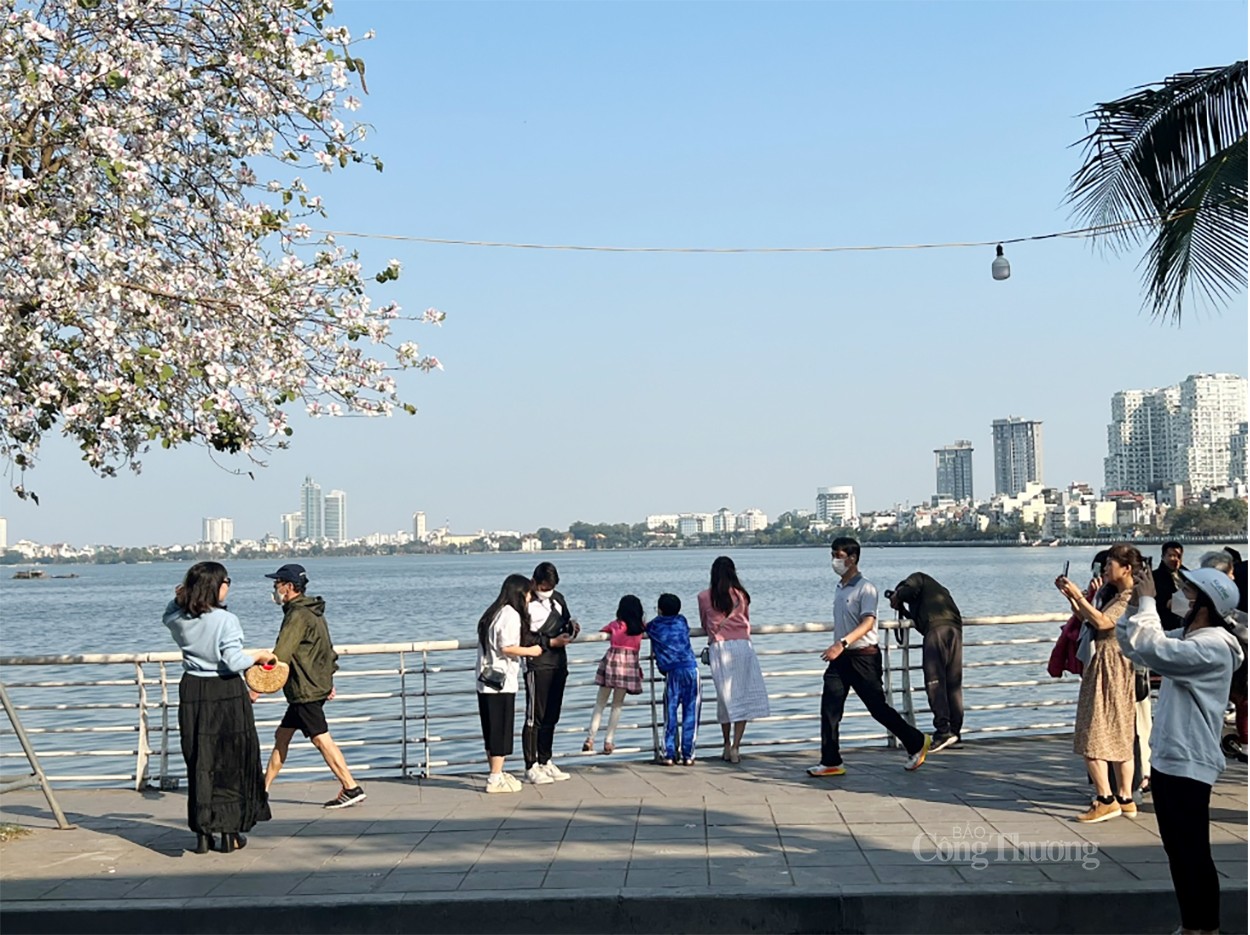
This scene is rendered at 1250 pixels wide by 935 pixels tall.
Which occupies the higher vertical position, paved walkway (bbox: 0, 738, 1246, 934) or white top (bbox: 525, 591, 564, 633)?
white top (bbox: 525, 591, 564, 633)

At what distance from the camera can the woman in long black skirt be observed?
7.65 metres

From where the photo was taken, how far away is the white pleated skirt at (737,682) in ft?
33.9

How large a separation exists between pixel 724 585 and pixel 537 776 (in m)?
2.09

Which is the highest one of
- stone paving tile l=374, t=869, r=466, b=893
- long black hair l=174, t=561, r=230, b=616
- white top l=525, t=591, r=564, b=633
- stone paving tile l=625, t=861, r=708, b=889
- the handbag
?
long black hair l=174, t=561, r=230, b=616

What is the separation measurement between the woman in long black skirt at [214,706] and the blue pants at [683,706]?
3614mm

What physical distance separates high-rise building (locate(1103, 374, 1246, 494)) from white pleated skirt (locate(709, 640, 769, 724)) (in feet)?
133

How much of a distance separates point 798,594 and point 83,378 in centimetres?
6343

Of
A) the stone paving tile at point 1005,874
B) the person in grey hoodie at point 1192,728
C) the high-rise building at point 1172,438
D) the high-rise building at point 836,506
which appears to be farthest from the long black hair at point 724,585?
the high-rise building at point 836,506

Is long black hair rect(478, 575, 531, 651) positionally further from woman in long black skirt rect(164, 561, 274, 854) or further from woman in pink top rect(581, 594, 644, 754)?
woman in long black skirt rect(164, 561, 274, 854)

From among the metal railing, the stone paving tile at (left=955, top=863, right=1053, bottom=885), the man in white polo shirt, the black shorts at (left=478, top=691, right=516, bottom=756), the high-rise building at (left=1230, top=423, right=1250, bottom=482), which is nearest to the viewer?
the stone paving tile at (left=955, top=863, right=1053, bottom=885)

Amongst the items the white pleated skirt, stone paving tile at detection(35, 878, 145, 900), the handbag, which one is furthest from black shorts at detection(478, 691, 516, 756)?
stone paving tile at detection(35, 878, 145, 900)

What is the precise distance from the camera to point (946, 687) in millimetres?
10633

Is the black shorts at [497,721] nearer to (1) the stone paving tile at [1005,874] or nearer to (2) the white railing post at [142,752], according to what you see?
(2) the white railing post at [142,752]

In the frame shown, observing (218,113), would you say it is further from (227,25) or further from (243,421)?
(243,421)
